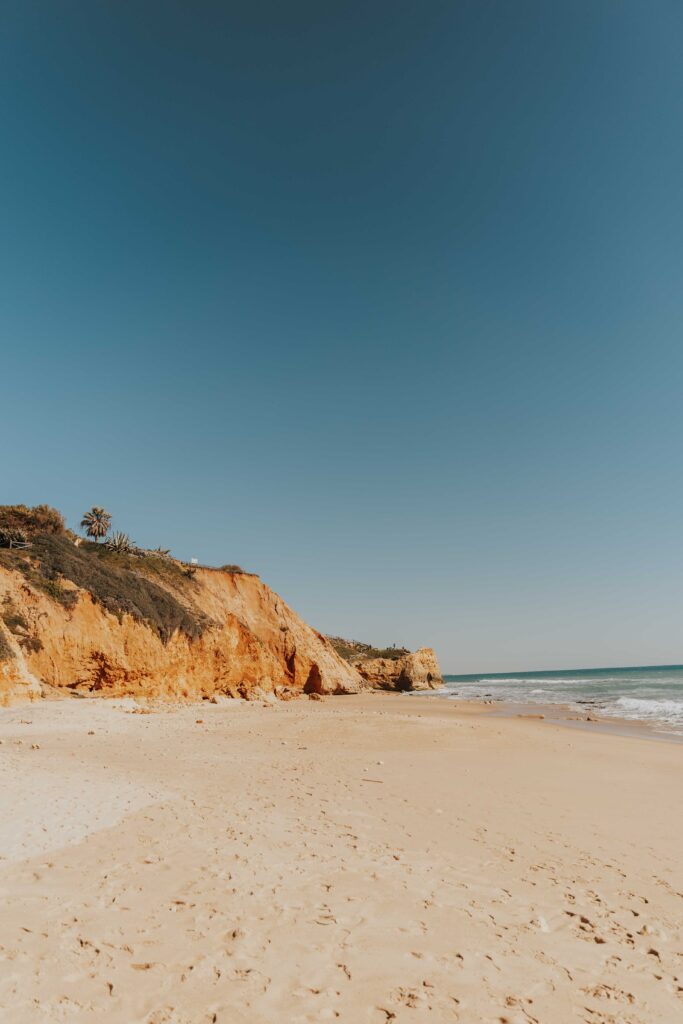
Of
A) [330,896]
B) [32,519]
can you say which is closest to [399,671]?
[32,519]

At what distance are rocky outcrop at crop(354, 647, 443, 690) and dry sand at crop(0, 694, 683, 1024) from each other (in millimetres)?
54273

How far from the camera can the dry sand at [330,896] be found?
365cm

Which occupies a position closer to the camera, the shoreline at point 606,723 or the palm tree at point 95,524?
the shoreline at point 606,723

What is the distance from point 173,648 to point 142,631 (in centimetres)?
302

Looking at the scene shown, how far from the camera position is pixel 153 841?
644 centimetres

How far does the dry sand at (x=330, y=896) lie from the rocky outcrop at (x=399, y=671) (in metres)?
54.3

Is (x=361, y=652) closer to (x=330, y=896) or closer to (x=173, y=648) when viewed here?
(x=173, y=648)

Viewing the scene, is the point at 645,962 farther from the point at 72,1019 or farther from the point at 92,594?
the point at 92,594

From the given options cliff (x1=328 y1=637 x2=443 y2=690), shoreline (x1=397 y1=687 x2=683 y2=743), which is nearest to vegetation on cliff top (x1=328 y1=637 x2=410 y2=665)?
cliff (x1=328 y1=637 x2=443 y2=690)

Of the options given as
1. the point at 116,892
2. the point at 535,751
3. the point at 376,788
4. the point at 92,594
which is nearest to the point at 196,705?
the point at 92,594

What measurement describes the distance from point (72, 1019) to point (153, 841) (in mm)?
3359

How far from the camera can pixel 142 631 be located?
93.8ft

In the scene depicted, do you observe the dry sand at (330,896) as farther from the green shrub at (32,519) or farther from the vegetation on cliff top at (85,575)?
the green shrub at (32,519)

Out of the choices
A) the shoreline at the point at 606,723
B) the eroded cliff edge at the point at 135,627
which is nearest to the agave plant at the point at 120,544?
the eroded cliff edge at the point at 135,627
